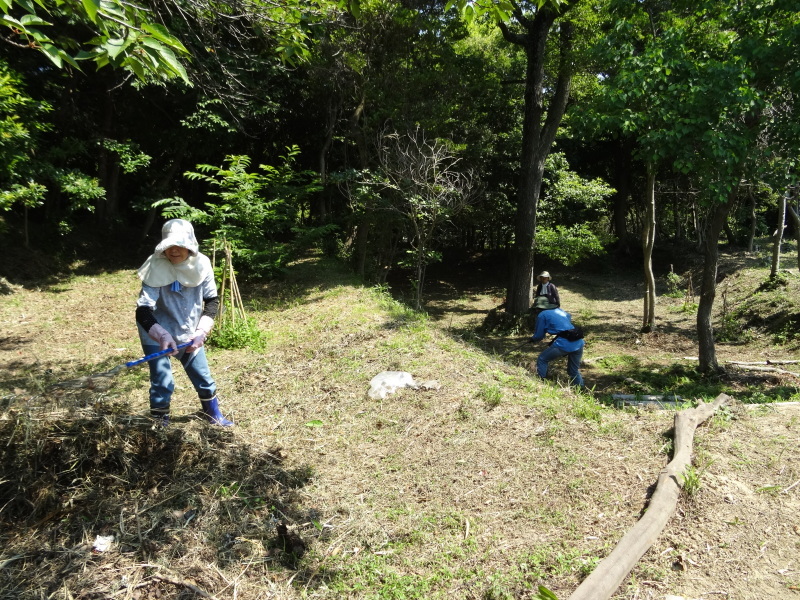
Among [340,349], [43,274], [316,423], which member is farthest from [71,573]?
[43,274]

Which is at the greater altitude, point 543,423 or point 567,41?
point 567,41

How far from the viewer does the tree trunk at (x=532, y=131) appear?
10.9m

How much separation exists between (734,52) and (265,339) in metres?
7.09

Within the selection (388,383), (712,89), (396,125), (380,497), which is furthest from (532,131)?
(380,497)

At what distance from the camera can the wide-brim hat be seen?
12.2ft

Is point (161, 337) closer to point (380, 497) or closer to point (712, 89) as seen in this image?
point (380, 497)

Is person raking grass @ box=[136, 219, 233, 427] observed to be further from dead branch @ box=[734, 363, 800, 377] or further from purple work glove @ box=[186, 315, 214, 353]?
dead branch @ box=[734, 363, 800, 377]

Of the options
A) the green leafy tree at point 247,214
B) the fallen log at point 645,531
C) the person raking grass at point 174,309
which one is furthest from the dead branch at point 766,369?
the person raking grass at point 174,309

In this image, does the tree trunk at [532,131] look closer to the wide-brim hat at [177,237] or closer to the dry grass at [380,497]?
the dry grass at [380,497]

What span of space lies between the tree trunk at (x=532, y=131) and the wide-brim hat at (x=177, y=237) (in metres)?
9.02

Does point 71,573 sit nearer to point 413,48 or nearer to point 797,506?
point 797,506

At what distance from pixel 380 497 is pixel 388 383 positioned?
6.11 ft

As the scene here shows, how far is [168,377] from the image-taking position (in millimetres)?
3824

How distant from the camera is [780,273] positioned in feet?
43.2
